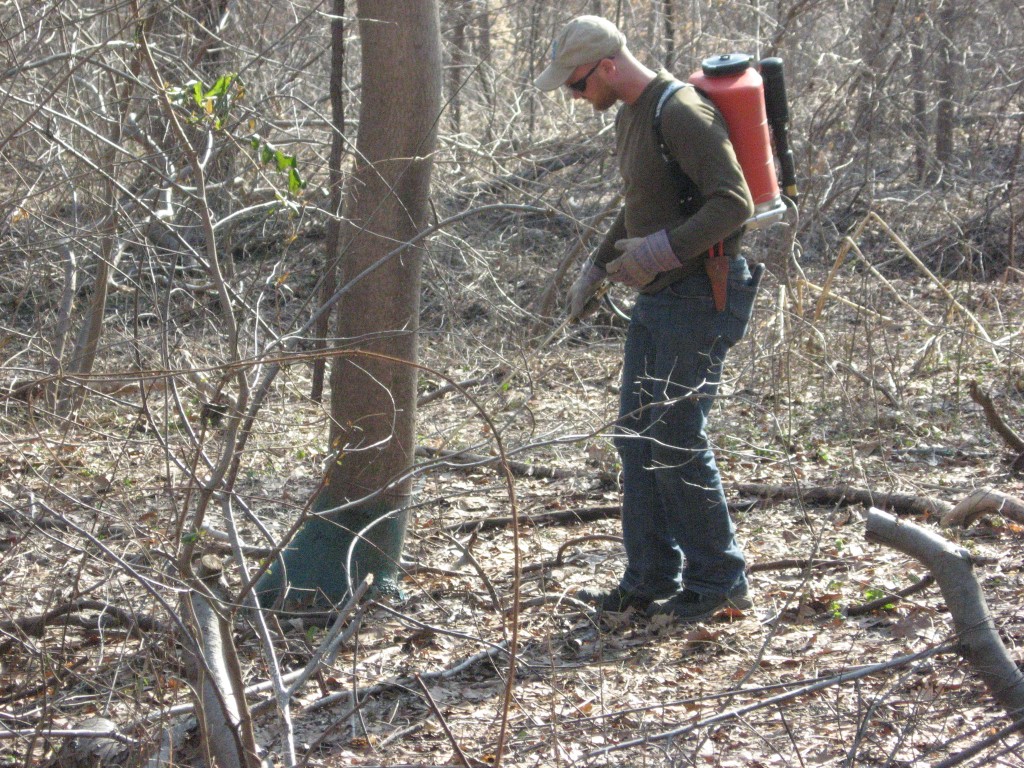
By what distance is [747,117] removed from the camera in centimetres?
368

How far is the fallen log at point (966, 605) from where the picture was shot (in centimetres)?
278

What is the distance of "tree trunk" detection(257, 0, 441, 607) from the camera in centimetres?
405

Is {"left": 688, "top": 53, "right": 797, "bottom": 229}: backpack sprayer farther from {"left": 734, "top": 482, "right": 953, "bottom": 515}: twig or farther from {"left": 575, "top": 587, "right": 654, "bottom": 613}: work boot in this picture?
{"left": 734, "top": 482, "right": 953, "bottom": 515}: twig

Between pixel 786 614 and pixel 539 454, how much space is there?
8.17 feet

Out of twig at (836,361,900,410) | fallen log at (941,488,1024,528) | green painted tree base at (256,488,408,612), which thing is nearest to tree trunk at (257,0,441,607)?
green painted tree base at (256,488,408,612)

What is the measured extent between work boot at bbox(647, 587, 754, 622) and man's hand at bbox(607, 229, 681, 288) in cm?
118

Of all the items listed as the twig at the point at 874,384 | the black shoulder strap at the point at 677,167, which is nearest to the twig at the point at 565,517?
the black shoulder strap at the point at 677,167

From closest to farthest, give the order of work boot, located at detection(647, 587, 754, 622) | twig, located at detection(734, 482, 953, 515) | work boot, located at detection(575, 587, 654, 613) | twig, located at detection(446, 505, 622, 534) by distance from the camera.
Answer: work boot, located at detection(647, 587, 754, 622), work boot, located at detection(575, 587, 654, 613), twig, located at detection(734, 482, 953, 515), twig, located at detection(446, 505, 622, 534)

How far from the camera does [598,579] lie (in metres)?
4.57

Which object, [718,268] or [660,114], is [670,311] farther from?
[660,114]

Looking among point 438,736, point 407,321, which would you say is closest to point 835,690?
point 438,736

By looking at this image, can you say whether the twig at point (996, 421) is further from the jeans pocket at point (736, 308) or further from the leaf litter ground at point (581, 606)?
the jeans pocket at point (736, 308)

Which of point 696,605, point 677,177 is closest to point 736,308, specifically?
point 677,177

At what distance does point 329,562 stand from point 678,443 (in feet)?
4.73
